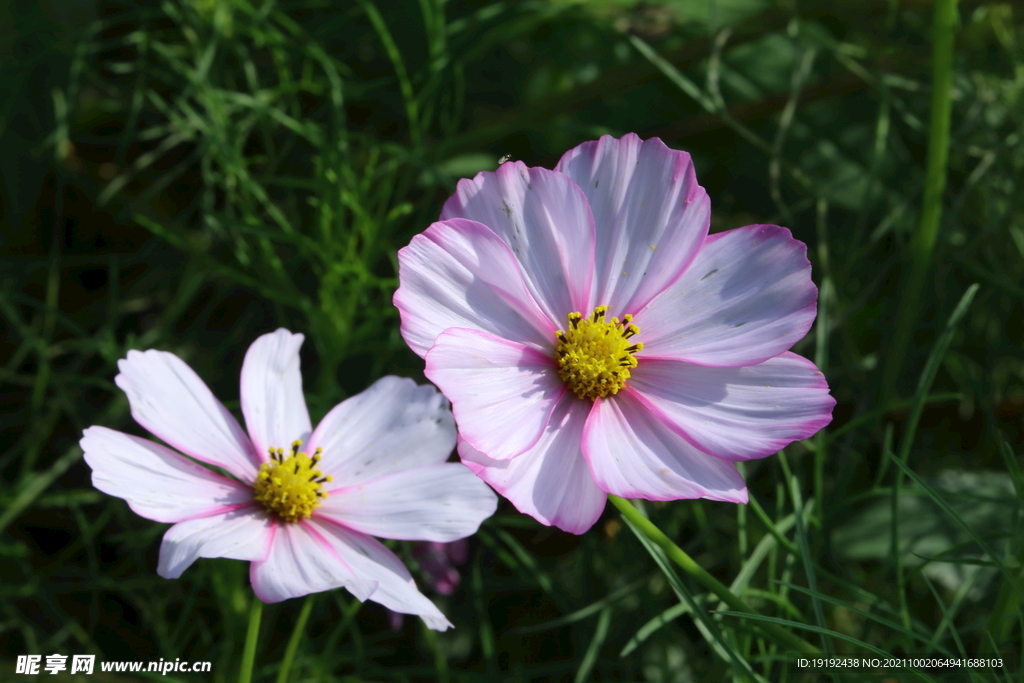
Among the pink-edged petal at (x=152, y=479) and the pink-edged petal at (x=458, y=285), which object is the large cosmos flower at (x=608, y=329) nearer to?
the pink-edged petal at (x=458, y=285)

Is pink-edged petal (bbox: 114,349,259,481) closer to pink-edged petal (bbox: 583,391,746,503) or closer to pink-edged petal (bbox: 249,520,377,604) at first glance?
pink-edged petal (bbox: 249,520,377,604)

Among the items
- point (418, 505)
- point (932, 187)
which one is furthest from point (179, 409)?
point (932, 187)

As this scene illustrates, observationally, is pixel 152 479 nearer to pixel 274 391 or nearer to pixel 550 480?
pixel 274 391

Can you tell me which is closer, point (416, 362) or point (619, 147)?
point (619, 147)

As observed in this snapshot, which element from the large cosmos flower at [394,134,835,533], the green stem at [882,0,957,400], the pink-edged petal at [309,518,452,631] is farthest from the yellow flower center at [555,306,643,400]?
the green stem at [882,0,957,400]

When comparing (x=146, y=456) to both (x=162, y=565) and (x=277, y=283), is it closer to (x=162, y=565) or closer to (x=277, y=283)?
(x=162, y=565)

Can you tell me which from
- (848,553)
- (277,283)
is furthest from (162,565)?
(848,553)
